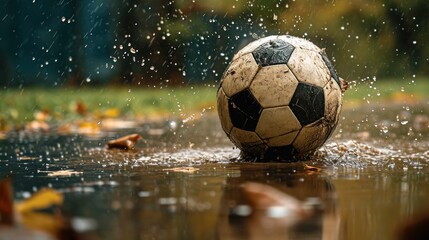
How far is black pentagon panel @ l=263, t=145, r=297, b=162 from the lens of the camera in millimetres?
5402

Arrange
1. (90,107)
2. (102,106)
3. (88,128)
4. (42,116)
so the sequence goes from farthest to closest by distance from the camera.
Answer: (102,106)
(90,107)
(42,116)
(88,128)

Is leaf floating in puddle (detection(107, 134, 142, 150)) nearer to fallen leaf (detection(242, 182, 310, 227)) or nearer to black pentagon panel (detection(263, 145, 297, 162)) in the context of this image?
black pentagon panel (detection(263, 145, 297, 162))

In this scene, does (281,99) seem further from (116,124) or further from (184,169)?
(116,124)

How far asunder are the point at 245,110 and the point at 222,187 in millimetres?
1139

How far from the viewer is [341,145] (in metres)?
6.42

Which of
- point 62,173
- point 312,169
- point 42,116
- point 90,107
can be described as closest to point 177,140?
point 62,173

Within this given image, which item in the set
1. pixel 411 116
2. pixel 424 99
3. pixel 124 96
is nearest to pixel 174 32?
pixel 124 96

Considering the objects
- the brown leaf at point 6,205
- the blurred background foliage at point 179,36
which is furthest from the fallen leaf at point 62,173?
the blurred background foliage at point 179,36

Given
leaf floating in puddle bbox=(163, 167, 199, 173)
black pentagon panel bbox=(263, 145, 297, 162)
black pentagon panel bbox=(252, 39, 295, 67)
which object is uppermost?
black pentagon panel bbox=(252, 39, 295, 67)

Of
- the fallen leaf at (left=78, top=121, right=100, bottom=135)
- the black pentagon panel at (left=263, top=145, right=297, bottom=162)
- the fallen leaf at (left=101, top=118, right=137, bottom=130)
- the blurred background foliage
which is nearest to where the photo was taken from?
the black pentagon panel at (left=263, top=145, right=297, bottom=162)

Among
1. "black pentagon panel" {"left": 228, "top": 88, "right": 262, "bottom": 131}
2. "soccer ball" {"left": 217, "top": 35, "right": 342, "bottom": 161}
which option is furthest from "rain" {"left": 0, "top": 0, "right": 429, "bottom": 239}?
"black pentagon panel" {"left": 228, "top": 88, "right": 262, "bottom": 131}

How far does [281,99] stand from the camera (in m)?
5.27

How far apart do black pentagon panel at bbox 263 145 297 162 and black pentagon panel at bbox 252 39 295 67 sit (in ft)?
1.80

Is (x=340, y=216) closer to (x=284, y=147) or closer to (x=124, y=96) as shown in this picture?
(x=284, y=147)
